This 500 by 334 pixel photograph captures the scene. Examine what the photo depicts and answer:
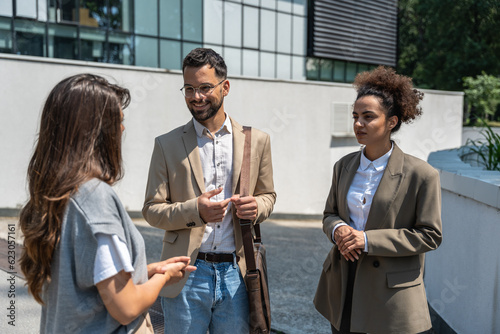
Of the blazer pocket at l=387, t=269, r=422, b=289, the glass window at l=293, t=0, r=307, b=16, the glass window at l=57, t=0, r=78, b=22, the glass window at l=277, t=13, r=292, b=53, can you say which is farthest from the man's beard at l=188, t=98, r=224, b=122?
the glass window at l=293, t=0, r=307, b=16

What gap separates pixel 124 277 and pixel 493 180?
3.16 metres

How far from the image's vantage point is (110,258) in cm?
166

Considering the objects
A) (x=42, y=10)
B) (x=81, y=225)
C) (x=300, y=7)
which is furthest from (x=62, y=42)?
(x=81, y=225)

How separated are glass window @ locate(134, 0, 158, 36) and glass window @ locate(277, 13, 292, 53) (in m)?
5.49

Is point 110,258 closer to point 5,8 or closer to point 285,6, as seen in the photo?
point 5,8

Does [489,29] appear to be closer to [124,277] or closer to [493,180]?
[493,180]

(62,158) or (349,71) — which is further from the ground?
(349,71)

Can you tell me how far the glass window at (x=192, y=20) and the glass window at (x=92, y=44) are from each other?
114 inches

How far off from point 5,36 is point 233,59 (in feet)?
25.1

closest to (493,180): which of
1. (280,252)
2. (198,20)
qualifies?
(280,252)

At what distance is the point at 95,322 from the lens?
178cm

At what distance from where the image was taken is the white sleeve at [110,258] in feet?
5.39

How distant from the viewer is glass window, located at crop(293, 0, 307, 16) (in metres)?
18.8

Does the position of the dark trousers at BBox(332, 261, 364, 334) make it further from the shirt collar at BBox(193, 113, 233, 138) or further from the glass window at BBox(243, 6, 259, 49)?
the glass window at BBox(243, 6, 259, 49)
